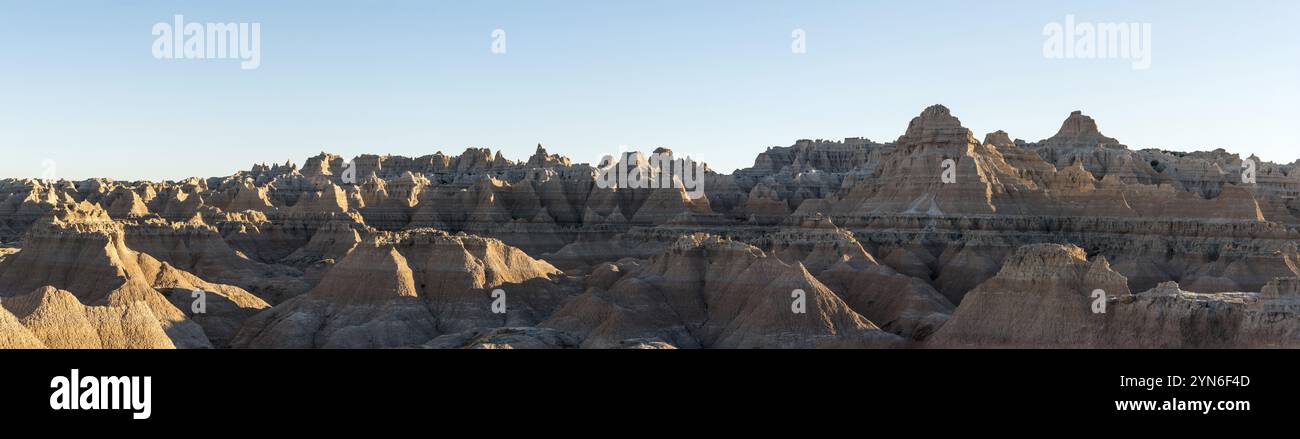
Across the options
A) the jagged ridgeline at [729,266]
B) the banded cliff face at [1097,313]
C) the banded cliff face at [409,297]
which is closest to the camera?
the banded cliff face at [1097,313]

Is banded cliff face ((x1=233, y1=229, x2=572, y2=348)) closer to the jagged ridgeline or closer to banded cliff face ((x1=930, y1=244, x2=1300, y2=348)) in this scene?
the jagged ridgeline

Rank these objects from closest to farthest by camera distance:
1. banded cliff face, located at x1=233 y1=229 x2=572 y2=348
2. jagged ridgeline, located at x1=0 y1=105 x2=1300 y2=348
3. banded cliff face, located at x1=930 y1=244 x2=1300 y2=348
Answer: banded cliff face, located at x1=930 y1=244 x2=1300 y2=348
jagged ridgeline, located at x1=0 y1=105 x2=1300 y2=348
banded cliff face, located at x1=233 y1=229 x2=572 y2=348

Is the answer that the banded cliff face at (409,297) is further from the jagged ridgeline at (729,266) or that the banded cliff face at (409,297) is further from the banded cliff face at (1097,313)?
the banded cliff face at (1097,313)

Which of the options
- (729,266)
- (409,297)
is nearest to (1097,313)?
(729,266)

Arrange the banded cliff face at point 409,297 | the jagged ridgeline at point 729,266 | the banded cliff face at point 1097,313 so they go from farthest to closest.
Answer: the banded cliff face at point 409,297 → the jagged ridgeline at point 729,266 → the banded cliff face at point 1097,313

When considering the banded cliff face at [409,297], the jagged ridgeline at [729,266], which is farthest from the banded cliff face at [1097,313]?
the banded cliff face at [409,297]

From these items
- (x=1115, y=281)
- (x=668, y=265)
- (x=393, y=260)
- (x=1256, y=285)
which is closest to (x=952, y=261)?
(x=1256, y=285)

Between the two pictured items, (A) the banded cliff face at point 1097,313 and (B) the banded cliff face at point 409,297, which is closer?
(A) the banded cliff face at point 1097,313

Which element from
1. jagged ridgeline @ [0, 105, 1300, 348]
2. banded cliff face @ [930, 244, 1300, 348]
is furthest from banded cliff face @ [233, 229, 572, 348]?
banded cliff face @ [930, 244, 1300, 348]
